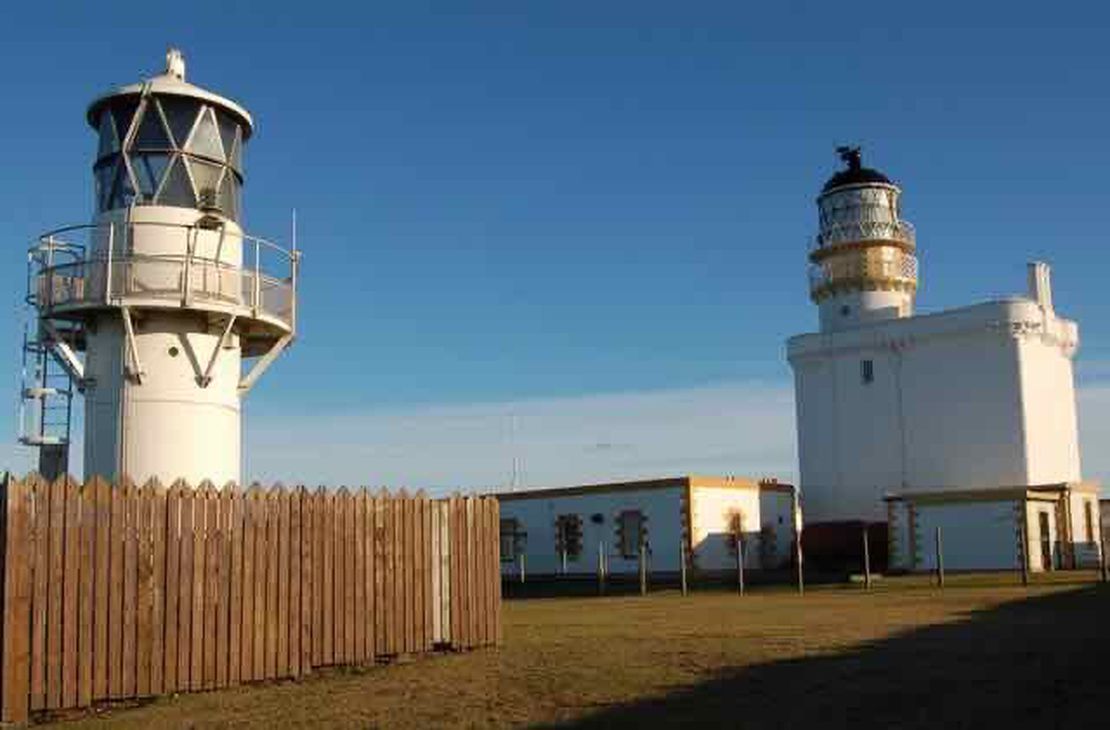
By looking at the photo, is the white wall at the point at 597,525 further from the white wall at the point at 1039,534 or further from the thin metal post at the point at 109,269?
the thin metal post at the point at 109,269

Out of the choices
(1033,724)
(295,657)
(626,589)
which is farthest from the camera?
(626,589)

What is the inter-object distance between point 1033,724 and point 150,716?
8.42 meters

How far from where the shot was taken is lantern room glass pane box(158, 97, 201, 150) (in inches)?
714

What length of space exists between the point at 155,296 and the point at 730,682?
432 inches

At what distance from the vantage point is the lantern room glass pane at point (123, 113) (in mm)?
18078

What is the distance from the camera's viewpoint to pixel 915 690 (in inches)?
436

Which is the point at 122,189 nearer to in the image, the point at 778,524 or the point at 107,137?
the point at 107,137

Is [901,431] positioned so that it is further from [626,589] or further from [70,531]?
[70,531]

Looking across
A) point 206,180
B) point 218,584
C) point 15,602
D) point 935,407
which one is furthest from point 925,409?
point 15,602

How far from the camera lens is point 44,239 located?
18172 millimetres

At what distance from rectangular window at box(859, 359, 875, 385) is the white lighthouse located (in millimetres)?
29698

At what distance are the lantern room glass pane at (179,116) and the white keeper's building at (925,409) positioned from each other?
2764 cm

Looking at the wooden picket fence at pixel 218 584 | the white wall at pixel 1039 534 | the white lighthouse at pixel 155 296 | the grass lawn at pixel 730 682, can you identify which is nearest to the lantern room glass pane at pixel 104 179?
the white lighthouse at pixel 155 296

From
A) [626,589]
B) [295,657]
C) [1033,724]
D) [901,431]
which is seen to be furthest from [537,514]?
[1033,724]
